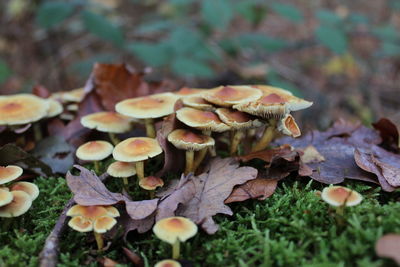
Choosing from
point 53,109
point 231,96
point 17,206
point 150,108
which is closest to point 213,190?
point 231,96

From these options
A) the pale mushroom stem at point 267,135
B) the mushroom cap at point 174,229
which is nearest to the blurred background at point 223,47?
the pale mushroom stem at point 267,135

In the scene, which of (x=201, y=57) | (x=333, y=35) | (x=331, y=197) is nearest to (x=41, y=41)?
(x=201, y=57)

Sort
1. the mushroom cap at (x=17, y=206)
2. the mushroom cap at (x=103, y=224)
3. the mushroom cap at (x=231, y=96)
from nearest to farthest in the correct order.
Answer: the mushroom cap at (x=103, y=224), the mushroom cap at (x=17, y=206), the mushroom cap at (x=231, y=96)

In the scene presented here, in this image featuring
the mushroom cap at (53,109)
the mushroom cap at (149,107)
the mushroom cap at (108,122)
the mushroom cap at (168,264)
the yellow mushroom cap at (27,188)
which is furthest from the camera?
the mushroom cap at (53,109)

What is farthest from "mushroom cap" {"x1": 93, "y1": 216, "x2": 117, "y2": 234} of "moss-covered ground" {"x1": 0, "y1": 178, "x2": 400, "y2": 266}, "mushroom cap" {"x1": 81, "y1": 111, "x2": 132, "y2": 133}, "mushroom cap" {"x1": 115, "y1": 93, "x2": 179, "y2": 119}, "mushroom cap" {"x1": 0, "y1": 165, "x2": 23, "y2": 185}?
"mushroom cap" {"x1": 81, "y1": 111, "x2": 132, "y2": 133}

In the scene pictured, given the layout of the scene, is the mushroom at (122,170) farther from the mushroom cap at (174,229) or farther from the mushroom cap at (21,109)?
the mushroom cap at (21,109)

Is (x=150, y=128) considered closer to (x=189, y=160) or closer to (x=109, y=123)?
(x=109, y=123)

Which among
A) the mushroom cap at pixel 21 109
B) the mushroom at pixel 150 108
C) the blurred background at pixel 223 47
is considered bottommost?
the blurred background at pixel 223 47
